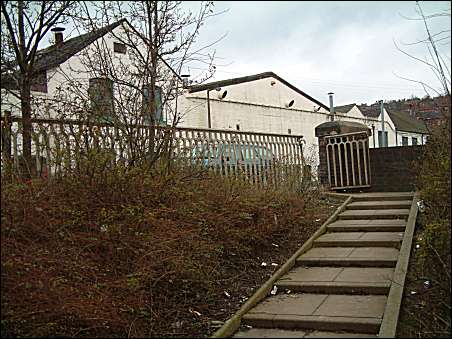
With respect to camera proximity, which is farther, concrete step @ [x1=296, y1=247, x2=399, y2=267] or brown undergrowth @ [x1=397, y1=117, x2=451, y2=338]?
concrete step @ [x1=296, y1=247, x2=399, y2=267]

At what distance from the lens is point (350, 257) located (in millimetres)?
6238

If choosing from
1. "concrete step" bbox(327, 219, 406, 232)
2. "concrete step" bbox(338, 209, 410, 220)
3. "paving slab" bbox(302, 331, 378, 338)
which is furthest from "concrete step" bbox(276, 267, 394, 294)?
"concrete step" bbox(338, 209, 410, 220)

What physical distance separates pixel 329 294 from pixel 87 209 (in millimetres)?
2609

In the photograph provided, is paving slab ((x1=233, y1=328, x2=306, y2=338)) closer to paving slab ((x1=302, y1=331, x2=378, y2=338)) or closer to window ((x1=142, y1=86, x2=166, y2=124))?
Answer: paving slab ((x1=302, y1=331, x2=378, y2=338))

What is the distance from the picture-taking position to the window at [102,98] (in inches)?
257

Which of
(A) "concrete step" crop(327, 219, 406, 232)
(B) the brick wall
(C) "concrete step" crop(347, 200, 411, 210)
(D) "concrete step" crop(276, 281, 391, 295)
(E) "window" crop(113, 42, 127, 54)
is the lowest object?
(D) "concrete step" crop(276, 281, 391, 295)

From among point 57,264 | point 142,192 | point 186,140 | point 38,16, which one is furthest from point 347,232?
point 38,16

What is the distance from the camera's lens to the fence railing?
5.47m

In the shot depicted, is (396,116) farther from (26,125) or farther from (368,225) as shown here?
(26,125)

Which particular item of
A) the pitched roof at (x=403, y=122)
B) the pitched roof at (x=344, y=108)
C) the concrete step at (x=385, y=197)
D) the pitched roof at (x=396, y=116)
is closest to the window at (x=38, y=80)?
the concrete step at (x=385, y=197)

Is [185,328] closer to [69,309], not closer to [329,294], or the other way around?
[69,309]

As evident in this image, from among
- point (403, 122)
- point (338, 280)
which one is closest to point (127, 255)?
point (338, 280)

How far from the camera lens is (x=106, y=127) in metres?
6.38

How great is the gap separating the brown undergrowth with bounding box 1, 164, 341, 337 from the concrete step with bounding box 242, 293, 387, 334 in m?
0.36
